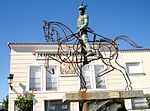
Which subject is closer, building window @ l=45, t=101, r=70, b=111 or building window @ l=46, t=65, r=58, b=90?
building window @ l=45, t=101, r=70, b=111

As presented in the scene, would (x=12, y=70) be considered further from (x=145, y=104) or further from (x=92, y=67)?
(x=145, y=104)

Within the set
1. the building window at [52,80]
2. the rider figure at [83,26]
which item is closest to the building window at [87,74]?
the building window at [52,80]

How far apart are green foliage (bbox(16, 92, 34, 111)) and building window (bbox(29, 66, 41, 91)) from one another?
0.60 m

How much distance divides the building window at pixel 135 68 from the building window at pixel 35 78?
21.3 feet

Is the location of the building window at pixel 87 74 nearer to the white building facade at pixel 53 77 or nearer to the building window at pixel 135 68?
the white building facade at pixel 53 77

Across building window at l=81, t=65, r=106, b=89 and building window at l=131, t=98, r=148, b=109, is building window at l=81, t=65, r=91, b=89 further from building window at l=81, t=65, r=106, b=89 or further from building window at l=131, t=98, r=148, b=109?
building window at l=131, t=98, r=148, b=109

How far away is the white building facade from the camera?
17.4 m

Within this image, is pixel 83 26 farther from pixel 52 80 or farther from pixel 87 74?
pixel 87 74

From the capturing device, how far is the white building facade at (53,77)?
57.0ft

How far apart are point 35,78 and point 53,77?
1239mm

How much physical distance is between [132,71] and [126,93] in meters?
13.2

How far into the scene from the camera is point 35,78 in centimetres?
1764

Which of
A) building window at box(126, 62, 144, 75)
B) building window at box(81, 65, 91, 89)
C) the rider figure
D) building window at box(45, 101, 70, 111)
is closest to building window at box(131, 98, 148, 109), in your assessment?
building window at box(126, 62, 144, 75)

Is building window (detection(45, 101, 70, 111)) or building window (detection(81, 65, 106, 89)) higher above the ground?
building window (detection(81, 65, 106, 89))
